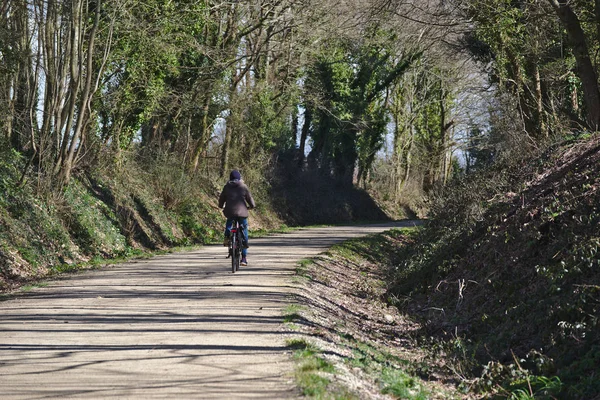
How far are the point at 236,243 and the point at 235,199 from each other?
0.91 m

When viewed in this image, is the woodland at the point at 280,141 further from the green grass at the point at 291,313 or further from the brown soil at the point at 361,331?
the green grass at the point at 291,313

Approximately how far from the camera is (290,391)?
6926mm

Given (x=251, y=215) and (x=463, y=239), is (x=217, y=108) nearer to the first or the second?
(x=251, y=215)

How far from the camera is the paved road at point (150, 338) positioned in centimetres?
721

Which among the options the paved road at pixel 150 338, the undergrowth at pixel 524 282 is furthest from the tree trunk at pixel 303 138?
the paved road at pixel 150 338

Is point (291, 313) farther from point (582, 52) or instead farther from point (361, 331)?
point (582, 52)

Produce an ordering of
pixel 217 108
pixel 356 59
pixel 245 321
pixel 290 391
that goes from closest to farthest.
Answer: pixel 290 391 < pixel 245 321 < pixel 217 108 < pixel 356 59

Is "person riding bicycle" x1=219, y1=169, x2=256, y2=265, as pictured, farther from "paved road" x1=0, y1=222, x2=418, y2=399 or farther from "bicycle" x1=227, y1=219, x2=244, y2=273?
"paved road" x1=0, y1=222, x2=418, y2=399

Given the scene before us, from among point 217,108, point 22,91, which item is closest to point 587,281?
point 22,91

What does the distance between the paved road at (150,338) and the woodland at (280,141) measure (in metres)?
2.76

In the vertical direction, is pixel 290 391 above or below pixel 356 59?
below

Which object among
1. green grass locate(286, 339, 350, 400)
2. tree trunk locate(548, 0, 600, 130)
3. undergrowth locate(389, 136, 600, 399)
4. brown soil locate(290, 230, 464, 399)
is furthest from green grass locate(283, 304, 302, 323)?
tree trunk locate(548, 0, 600, 130)

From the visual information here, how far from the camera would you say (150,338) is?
949 centimetres

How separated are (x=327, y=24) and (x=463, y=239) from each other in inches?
790
